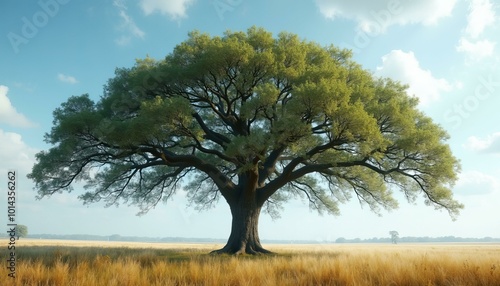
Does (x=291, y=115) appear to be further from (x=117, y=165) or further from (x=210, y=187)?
(x=210, y=187)

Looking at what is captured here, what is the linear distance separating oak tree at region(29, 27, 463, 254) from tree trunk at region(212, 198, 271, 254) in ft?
0.20

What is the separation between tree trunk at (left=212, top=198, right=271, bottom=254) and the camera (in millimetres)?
21234

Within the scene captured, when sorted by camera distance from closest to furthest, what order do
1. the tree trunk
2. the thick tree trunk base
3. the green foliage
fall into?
the green foliage < the thick tree trunk base < the tree trunk

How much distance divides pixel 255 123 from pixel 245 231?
6.53 m

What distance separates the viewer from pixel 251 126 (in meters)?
23.2

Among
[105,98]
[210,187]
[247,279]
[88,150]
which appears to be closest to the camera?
[247,279]

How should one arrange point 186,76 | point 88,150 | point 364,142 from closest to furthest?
point 364,142, point 186,76, point 88,150

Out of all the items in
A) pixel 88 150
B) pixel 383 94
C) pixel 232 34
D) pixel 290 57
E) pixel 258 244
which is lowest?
pixel 258 244

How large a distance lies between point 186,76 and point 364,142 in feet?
32.2

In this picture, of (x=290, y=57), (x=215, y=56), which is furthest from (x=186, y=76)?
(x=290, y=57)

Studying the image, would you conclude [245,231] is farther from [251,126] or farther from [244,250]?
[251,126]

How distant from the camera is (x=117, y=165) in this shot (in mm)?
22516

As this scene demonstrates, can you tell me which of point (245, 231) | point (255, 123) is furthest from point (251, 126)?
point (245, 231)

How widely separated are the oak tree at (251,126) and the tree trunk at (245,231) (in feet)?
0.20
